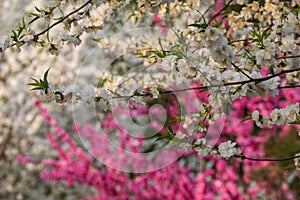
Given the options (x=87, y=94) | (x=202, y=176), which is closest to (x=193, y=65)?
(x=87, y=94)

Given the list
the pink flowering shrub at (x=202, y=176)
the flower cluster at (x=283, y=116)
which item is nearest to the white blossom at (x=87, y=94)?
the flower cluster at (x=283, y=116)

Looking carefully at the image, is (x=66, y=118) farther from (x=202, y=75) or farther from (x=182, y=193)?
(x=202, y=75)

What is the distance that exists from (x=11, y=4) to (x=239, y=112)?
143 inches

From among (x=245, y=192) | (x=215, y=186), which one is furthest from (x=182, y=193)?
(x=245, y=192)

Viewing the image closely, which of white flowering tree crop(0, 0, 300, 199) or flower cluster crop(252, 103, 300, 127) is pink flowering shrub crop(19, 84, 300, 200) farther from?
flower cluster crop(252, 103, 300, 127)

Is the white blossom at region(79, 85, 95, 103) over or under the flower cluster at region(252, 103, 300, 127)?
over

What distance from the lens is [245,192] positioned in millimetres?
4883

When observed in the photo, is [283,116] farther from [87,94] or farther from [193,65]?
[87,94]

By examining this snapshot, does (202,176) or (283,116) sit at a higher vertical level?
(202,176)

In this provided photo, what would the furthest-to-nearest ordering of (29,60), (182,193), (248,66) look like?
(29,60) → (182,193) → (248,66)

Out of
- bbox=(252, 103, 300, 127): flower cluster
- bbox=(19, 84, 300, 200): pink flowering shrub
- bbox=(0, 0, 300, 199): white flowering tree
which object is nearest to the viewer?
bbox=(0, 0, 300, 199): white flowering tree

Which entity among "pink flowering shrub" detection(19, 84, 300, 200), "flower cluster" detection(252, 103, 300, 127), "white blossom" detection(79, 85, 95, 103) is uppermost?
"pink flowering shrub" detection(19, 84, 300, 200)

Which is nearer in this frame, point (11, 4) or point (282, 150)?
point (282, 150)

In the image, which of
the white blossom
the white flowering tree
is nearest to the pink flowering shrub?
the white flowering tree
